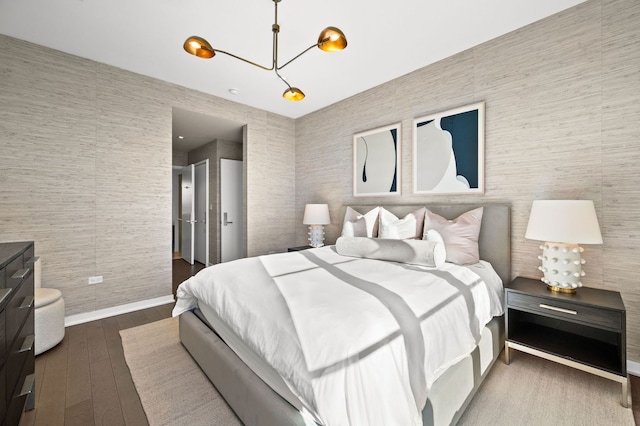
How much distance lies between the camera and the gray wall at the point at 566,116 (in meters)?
1.91

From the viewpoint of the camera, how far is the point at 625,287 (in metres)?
1.92

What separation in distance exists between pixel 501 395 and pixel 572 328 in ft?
3.18

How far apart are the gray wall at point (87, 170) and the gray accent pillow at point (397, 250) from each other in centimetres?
243

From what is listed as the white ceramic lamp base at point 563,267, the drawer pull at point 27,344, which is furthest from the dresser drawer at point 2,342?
the white ceramic lamp base at point 563,267

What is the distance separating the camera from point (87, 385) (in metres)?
1.80

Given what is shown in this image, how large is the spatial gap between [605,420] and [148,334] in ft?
11.3

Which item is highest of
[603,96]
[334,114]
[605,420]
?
[334,114]

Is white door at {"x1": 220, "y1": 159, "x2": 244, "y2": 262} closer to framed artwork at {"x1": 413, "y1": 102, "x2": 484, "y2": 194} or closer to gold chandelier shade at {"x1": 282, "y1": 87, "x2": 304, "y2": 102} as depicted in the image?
gold chandelier shade at {"x1": 282, "y1": 87, "x2": 304, "y2": 102}

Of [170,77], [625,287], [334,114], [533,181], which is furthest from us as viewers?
[334,114]

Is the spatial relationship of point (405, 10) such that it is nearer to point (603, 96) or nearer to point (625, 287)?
point (603, 96)

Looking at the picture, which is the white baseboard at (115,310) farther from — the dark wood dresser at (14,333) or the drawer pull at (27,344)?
the drawer pull at (27,344)

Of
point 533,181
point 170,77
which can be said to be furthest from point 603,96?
point 170,77

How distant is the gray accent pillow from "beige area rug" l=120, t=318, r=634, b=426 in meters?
0.91

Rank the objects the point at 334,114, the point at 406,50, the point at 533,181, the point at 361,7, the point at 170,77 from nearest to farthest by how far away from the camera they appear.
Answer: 1. the point at 361,7
2. the point at 533,181
3. the point at 406,50
4. the point at 170,77
5. the point at 334,114
